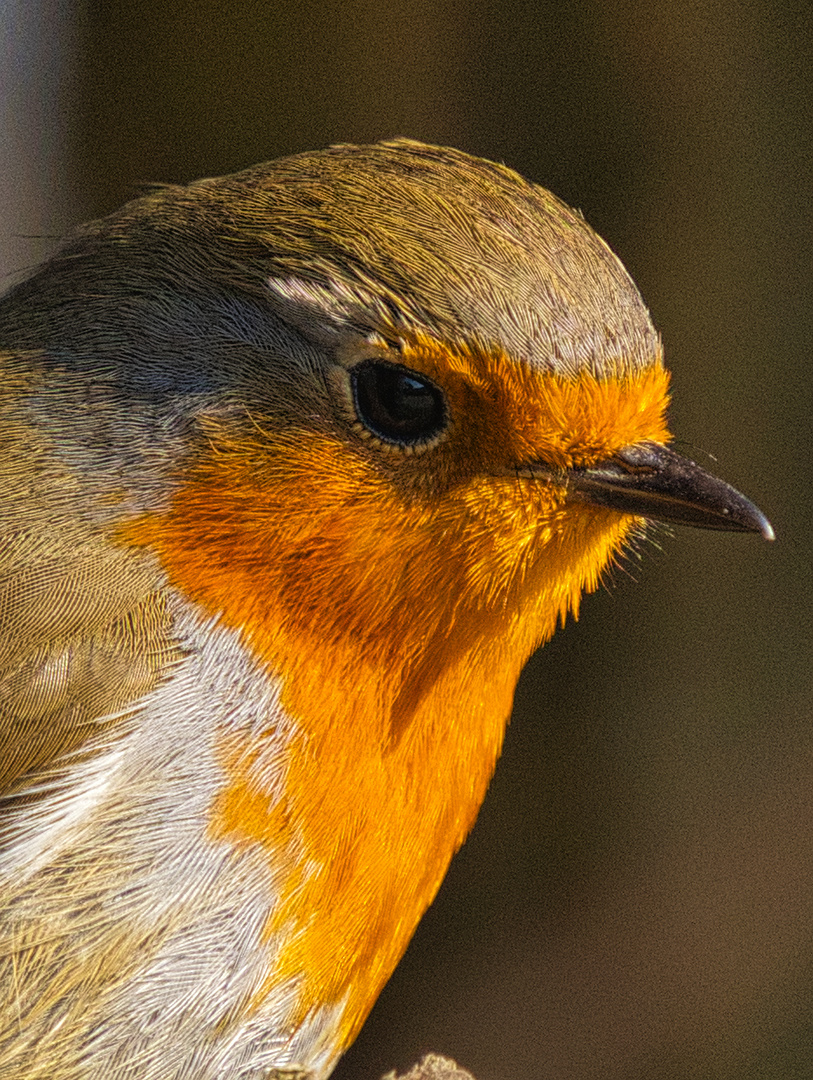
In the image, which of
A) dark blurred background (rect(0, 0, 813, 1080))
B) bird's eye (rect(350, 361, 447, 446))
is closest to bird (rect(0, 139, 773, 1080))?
bird's eye (rect(350, 361, 447, 446))

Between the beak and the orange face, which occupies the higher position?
the beak

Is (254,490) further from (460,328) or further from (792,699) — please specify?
(792,699)

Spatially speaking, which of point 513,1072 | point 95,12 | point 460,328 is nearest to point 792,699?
point 513,1072

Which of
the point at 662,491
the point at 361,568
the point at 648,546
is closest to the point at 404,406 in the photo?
the point at 361,568

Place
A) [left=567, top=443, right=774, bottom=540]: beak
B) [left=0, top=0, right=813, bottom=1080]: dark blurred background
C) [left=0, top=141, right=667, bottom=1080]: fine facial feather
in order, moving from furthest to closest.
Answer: [left=0, top=0, right=813, bottom=1080]: dark blurred background
[left=567, top=443, right=774, bottom=540]: beak
[left=0, top=141, right=667, bottom=1080]: fine facial feather

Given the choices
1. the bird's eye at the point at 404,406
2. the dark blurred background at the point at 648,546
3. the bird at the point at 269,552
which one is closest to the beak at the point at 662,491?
the bird at the point at 269,552

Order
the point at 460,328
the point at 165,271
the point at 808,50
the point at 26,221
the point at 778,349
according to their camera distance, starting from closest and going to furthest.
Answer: the point at 460,328 < the point at 165,271 < the point at 808,50 < the point at 778,349 < the point at 26,221

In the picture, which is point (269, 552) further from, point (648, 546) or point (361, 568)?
point (648, 546)

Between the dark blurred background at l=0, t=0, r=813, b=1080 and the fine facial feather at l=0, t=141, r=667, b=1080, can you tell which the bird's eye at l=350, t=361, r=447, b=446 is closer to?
the fine facial feather at l=0, t=141, r=667, b=1080
